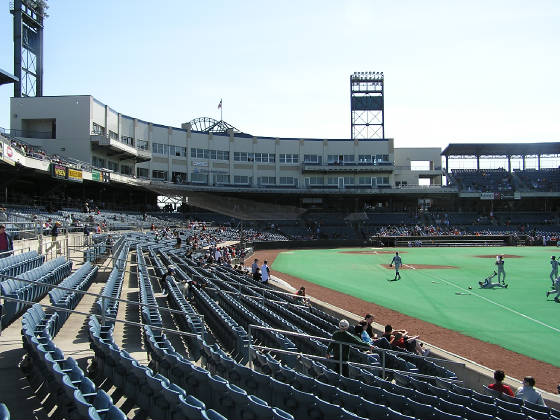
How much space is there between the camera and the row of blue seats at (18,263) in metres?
11.7

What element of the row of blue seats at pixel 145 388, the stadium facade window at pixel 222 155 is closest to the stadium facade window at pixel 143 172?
the stadium facade window at pixel 222 155

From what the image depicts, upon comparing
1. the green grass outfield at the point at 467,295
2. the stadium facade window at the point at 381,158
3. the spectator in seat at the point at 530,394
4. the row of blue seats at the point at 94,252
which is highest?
the stadium facade window at the point at 381,158

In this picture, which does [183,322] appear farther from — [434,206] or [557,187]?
[557,187]

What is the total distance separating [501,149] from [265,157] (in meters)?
32.4

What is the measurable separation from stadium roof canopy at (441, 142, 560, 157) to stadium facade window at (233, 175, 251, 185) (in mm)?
27487

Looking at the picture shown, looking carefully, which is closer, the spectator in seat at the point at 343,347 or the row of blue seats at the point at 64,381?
the row of blue seats at the point at 64,381

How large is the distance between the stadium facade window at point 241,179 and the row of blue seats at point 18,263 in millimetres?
51823

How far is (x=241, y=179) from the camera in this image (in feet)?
222

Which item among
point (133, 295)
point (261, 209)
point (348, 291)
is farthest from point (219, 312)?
point (261, 209)

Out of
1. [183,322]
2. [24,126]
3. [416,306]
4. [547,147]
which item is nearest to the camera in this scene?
[183,322]

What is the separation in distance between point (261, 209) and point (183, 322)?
59.3 meters

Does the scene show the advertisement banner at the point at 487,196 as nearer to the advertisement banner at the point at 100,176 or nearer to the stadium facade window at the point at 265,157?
the stadium facade window at the point at 265,157

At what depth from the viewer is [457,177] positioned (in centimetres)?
7138

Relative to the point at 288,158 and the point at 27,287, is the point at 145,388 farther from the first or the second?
the point at 288,158
